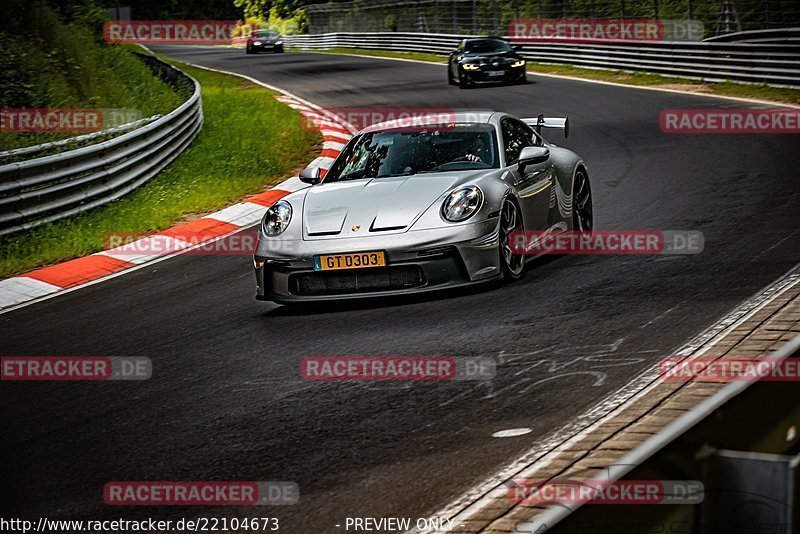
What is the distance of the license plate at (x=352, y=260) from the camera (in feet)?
24.6

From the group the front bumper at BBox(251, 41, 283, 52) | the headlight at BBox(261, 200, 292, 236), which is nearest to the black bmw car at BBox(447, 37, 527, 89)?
the headlight at BBox(261, 200, 292, 236)

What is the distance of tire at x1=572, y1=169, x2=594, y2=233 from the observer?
9531 mm

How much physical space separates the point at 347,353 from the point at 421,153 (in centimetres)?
264

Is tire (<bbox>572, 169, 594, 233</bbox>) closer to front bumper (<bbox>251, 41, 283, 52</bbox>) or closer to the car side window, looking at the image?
the car side window

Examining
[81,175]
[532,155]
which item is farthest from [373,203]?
[81,175]

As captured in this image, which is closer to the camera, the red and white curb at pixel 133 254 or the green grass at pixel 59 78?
the red and white curb at pixel 133 254

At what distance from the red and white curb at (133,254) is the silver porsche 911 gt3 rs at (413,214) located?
8.59 ft

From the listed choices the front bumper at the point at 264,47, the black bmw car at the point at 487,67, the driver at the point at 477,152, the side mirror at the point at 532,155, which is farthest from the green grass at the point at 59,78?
the front bumper at the point at 264,47

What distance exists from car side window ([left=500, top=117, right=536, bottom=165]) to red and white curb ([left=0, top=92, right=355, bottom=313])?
376 cm

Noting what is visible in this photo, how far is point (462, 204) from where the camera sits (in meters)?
7.77

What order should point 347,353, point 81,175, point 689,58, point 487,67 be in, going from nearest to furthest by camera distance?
point 347,353 < point 81,175 < point 689,58 < point 487,67

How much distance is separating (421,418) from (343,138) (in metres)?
14.2

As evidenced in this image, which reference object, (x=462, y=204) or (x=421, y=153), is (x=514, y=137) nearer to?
(x=421, y=153)

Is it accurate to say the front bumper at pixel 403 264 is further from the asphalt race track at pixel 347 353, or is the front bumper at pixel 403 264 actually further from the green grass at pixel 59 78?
the green grass at pixel 59 78
